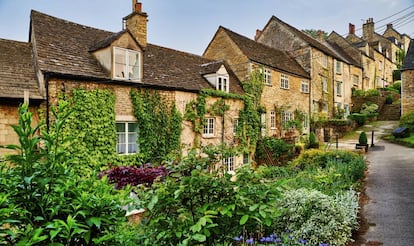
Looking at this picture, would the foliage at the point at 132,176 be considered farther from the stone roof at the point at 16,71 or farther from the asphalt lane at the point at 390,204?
the asphalt lane at the point at 390,204

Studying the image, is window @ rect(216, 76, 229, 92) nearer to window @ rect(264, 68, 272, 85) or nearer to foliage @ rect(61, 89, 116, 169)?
window @ rect(264, 68, 272, 85)

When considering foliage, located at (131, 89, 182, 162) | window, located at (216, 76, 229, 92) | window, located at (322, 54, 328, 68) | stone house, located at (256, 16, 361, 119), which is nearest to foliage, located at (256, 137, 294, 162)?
window, located at (216, 76, 229, 92)

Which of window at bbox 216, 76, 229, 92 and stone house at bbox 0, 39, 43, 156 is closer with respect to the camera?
stone house at bbox 0, 39, 43, 156

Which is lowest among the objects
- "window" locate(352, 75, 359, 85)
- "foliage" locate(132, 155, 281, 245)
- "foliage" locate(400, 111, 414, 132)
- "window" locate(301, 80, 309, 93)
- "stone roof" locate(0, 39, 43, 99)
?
"foliage" locate(132, 155, 281, 245)

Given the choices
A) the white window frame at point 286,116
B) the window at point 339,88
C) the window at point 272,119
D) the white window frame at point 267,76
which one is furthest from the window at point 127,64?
the window at point 339,88

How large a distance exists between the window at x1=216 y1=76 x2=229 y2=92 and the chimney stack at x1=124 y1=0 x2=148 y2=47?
233 inches

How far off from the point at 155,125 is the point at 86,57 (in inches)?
200

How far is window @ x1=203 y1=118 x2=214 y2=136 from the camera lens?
62.1 feet

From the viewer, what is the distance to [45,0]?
16031 millimetres


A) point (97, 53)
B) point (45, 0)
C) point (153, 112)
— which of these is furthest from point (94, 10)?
point (153, 112)

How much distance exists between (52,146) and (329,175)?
8.85 m

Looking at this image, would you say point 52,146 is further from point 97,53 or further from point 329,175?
point 97,53

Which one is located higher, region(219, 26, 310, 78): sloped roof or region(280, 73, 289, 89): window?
region(219, 26, 310, 78): sloped roof

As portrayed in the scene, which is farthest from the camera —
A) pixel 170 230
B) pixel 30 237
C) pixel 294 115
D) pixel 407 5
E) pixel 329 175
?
pixel 294 115
